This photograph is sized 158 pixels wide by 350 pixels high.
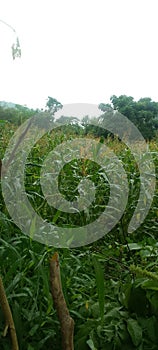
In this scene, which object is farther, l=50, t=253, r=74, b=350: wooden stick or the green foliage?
the green foliage

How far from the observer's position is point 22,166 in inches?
48.2

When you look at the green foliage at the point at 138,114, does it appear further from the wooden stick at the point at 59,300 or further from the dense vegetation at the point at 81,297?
the wooden stick at the point at 59,300

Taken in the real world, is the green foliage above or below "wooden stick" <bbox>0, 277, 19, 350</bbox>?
above

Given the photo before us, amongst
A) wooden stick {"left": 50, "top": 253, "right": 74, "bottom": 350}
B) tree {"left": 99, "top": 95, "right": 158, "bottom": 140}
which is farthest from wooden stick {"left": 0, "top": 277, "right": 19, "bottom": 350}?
tree {"left": 99, "top": 95, "right": 158, "bottom": 140}

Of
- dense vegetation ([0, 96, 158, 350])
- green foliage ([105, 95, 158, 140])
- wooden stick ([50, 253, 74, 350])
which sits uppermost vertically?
green foliage ([105, 95, 158, 140])

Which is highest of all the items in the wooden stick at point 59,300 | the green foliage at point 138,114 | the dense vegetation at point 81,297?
the green foliage at point 138,114

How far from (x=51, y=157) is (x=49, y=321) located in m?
1.07

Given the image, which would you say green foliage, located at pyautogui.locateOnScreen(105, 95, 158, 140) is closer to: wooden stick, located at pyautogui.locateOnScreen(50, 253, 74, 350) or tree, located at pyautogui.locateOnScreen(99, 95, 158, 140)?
tree, located at pyautogui.locateOnScreen(99, 95, 158, 140)

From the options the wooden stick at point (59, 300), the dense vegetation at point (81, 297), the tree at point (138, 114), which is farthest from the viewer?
the tree at point (138, 114)

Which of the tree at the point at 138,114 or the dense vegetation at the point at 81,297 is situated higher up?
the tree at the point at 138,114

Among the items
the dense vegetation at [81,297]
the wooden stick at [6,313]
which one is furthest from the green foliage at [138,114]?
the wooden stick at [6,313]

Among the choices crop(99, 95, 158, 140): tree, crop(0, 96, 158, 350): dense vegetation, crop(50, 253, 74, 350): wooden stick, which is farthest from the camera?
crop(99, 95, 158, 140): tree

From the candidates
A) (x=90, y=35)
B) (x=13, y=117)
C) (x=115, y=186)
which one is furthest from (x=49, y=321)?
(x=90, y=35)

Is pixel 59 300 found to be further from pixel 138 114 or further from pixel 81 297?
pixel 138 114
